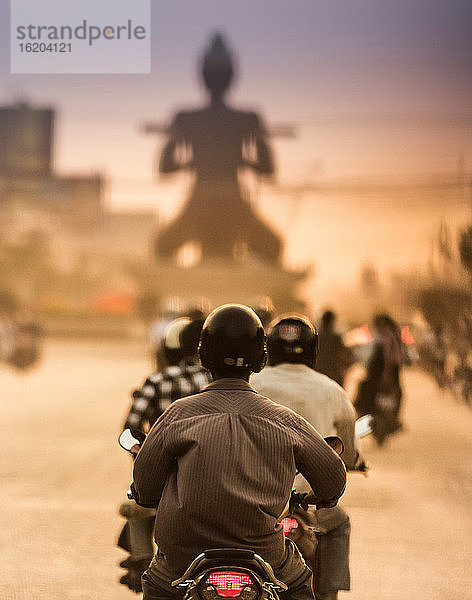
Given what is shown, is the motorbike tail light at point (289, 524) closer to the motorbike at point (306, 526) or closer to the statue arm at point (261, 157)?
the motorbike at point (306, 526)

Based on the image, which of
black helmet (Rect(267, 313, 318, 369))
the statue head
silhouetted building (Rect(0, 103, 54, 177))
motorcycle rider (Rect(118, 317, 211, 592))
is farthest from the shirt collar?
silhouetted building (Rect(0, 103, 54, 177))

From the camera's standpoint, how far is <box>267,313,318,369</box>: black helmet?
3664 millimetres

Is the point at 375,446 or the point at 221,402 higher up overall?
the point at 221,402

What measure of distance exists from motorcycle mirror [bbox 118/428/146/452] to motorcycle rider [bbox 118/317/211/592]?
96cm

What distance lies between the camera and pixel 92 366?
2408 centimetres

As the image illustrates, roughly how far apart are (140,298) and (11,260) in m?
14.7

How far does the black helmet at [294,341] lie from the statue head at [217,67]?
24.8 metres

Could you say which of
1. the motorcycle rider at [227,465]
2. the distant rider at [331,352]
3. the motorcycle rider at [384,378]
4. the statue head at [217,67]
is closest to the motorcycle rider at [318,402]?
the motorcycle rider at [227,465]

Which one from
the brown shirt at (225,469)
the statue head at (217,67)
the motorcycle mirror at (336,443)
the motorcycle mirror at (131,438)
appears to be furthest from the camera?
the statue head at (217,67)

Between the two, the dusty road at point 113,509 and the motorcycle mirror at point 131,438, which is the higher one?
the motorcycle mirror at point 131,438

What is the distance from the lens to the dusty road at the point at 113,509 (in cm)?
508

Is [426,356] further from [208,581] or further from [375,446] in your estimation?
[208,581]

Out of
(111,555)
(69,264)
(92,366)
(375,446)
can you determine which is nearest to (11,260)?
(69,264)

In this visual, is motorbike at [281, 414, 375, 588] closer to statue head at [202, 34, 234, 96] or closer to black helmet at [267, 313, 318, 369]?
black helmet at [267, 313, 318, 369]
